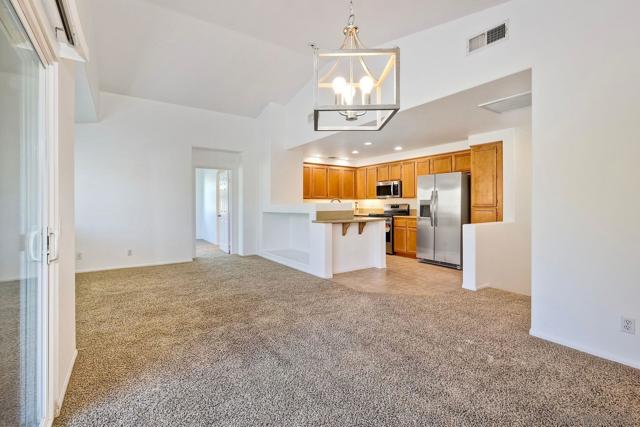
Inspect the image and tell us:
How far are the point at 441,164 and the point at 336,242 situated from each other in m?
2.84

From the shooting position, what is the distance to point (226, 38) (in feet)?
14.1

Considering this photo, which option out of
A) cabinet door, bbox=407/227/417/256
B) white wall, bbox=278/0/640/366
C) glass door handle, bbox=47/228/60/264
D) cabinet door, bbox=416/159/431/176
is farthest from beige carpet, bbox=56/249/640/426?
cabinet door, bbox=416/159/431/176

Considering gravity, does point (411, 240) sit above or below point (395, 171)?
below

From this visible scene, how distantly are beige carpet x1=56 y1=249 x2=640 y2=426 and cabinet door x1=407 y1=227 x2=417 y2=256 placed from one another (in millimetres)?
2871

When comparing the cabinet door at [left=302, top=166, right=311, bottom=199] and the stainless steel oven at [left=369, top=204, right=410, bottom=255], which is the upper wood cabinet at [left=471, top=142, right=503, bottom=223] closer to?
the stainless steel oven at [left=369, top=204, right=410, bottom=255]

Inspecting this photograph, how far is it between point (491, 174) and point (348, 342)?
3.91 m

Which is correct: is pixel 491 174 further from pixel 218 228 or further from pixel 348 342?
pixel 218 228

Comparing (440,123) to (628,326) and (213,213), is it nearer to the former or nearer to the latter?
(628,326)

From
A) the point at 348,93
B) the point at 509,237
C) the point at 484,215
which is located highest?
the point at 348,93

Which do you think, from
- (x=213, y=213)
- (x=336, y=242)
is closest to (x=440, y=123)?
(x=336, y=242)

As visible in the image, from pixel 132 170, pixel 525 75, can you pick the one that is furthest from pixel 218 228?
pixel 525 75

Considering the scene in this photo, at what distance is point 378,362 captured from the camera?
2.16 metres

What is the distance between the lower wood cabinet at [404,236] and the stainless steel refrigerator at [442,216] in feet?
1.24

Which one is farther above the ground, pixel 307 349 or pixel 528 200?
pixel 528 200
